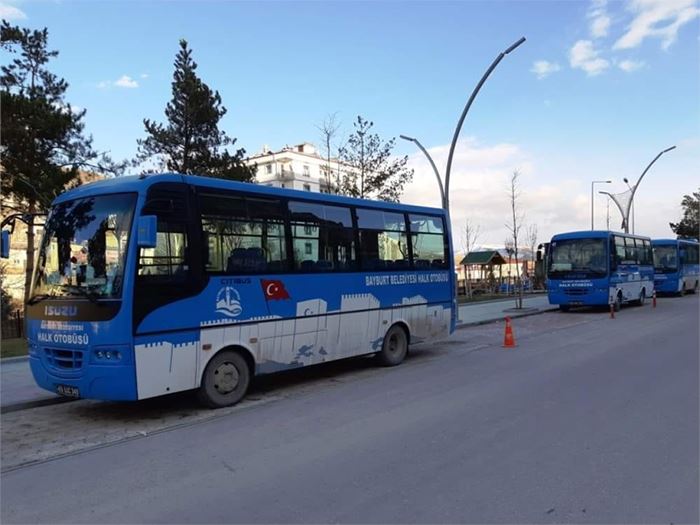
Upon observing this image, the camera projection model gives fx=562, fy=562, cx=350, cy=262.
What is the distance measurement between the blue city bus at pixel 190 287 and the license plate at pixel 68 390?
0.02 m

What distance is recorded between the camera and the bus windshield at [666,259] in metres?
32.1

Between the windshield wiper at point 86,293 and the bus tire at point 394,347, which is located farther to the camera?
the bus tire at point 394,347

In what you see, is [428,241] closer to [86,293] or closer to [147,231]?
[147,231]

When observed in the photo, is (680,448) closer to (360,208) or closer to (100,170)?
(360,208)

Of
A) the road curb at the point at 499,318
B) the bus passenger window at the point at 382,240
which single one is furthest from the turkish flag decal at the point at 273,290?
the road curb at the point at 499,318

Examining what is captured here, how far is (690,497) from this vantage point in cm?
436

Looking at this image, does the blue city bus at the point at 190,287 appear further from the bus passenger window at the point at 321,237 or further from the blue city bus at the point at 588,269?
the blue city bus at the point at 588,269

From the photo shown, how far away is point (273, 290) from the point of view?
341 inches

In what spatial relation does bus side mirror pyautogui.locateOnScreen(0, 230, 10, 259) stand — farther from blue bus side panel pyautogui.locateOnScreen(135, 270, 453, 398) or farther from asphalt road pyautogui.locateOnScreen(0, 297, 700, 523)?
asphalt road pyautogui.locateOnScreen(0, 297, 700, 523)

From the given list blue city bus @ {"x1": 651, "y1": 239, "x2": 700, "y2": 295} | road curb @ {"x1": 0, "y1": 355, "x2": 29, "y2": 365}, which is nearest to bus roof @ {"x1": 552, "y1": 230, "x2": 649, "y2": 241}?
blue city bus @ {"x1": 651, "y1": 239, "x2": 700, "y2": 295}

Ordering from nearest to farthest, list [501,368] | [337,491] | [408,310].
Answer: [337,491] < [501,368] < [408,310]

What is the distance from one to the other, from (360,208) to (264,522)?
23.3ft

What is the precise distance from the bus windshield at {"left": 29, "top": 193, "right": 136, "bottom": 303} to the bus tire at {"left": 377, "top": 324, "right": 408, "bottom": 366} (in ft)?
18.4

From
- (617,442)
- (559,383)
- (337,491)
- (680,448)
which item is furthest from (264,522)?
(559,383)
